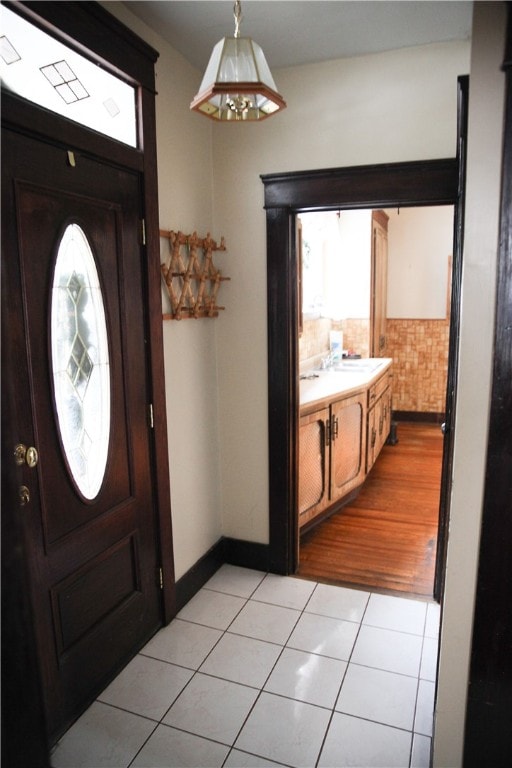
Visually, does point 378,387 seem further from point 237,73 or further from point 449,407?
point 237,73

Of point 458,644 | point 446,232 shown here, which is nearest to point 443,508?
point 458,644

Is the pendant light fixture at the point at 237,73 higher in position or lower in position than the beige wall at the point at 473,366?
higher

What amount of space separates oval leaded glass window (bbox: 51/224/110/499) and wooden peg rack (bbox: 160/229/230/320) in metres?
0.49

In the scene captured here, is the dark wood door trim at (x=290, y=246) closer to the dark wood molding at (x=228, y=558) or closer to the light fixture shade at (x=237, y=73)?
the dark wood molding at (x=228, y=558)

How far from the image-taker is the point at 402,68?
2.44 meters

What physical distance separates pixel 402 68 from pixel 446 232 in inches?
154

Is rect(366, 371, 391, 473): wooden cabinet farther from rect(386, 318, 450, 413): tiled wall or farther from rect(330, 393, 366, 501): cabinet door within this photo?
rect(386, 318, 450, 413): tiled wall

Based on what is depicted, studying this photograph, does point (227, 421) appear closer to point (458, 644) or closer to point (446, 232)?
point (458, 644)

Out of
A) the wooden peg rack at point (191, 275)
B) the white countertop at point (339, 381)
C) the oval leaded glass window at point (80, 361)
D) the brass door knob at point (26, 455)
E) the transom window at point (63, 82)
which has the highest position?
the transom window at point (63, 82)

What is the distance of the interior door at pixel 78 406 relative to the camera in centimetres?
167

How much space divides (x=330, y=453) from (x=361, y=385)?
0.66m

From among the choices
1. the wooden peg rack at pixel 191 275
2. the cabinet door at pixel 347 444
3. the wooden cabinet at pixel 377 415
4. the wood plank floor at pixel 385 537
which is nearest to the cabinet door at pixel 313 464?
the cabinet door at pixel 347 444

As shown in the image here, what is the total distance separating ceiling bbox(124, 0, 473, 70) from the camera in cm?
204

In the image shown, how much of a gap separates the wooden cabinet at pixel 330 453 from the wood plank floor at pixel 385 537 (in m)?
0.18
